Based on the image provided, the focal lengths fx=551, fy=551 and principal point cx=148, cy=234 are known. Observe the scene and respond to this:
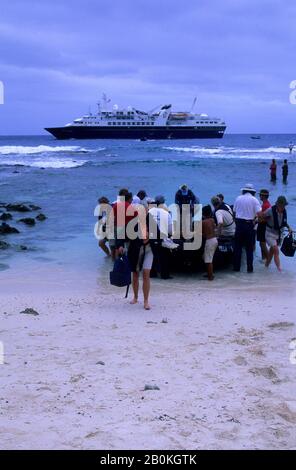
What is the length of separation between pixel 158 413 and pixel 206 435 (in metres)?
0.47

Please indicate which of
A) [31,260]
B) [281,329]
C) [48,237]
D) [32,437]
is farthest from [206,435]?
[48,237]

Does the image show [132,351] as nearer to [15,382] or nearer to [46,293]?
[15,382]

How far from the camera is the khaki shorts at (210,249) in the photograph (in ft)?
31.6

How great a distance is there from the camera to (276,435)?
395 cm

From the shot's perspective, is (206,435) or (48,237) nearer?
(206,435)

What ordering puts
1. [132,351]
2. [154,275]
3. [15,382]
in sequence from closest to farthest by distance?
[15,382] → [132,351] → [154,275]

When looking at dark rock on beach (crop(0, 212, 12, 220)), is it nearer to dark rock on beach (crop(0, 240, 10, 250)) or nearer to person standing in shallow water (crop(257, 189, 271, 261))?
dark rock on beach (crop(0, 240, 10, 250))

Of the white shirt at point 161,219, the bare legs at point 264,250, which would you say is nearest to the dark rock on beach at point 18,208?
the bare legs at point 264,250

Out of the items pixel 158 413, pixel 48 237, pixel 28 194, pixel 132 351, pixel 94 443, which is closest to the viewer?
pixel 94 443

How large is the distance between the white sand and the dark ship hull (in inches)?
3552

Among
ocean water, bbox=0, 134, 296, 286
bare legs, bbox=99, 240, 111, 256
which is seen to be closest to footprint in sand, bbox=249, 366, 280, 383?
ocean water, bbox=0, 134, 296, 286

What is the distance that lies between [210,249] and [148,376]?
16.1 feet

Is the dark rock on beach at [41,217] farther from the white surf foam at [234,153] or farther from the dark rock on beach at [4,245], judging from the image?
the white surf foam at [234,153]

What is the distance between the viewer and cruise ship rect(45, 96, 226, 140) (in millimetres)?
96000
